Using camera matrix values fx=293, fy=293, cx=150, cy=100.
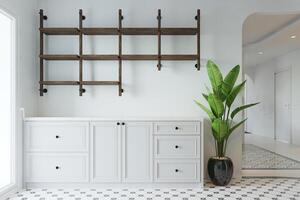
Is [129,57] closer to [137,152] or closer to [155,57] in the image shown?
[155,57]

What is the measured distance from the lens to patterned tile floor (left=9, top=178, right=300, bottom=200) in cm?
327

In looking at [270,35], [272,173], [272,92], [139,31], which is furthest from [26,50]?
[272,92]

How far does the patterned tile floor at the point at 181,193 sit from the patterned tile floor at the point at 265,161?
124cm

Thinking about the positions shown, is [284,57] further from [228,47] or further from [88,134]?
[88,134]

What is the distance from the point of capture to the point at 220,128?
144 inches

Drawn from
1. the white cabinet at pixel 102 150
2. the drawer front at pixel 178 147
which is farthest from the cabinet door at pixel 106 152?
the drawer front at pixel 178 147

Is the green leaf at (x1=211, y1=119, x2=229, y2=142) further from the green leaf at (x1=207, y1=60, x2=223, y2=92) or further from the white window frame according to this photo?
the white window frame

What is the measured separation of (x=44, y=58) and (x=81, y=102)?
0.77 meters

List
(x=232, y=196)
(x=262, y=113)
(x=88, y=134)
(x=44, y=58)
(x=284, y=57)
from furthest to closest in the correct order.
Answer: (x=262, y=113)
(x=284, y=57)
(x=44, y=58)
(x=88, y=134)
(x=232, y=196)

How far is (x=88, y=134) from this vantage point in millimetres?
3600

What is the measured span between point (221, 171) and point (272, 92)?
6.37m

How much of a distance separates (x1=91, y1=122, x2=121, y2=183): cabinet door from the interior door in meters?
6.18

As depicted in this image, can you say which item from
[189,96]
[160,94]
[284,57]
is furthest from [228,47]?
[284,57]

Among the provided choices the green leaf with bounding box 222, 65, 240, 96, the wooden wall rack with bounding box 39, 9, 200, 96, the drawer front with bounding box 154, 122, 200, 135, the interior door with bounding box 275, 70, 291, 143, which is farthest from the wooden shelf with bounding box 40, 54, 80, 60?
the interior door with bounding box 275, 70, 291, 143
